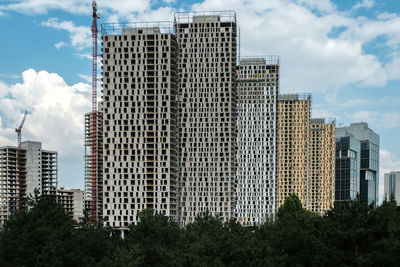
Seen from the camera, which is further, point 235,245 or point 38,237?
point 38,237

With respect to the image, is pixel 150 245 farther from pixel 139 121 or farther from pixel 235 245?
pixel 139 121

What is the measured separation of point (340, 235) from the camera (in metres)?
52.2

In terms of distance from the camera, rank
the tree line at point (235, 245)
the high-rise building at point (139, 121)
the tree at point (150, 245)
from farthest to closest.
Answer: the high-rise building at point (139, 121) → the tree at point (150, 245) → the tree line at point (235, 245)

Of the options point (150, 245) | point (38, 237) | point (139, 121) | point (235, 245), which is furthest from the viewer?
point (139, 121)

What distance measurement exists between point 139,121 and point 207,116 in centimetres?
2890

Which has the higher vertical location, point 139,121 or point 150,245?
point 139,121

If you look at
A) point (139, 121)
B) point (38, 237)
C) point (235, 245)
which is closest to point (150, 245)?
point (38, 237)

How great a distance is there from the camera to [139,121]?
164875 millimetres

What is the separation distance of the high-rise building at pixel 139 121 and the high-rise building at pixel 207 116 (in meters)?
12.6

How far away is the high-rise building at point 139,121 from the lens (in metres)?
162

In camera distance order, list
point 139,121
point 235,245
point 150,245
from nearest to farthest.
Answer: point 235,245, point 150,245, point 139,121

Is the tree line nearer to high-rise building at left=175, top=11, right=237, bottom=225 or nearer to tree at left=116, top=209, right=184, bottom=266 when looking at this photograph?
tree at left=116, top=209, right=184, bottom=266

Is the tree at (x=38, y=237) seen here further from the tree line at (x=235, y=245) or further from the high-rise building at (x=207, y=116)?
the high-rise building at (x=207, y=116)

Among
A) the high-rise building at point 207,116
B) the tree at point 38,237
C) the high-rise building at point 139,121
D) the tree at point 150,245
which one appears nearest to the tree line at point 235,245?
the tree at point 38,237
